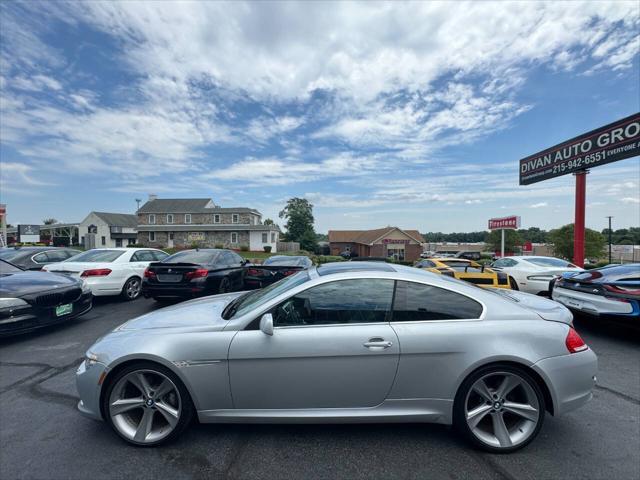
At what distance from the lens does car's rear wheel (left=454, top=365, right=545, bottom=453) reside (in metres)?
2.32

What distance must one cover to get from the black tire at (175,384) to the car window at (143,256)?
662 cm

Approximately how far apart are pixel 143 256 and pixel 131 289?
3.30 feet

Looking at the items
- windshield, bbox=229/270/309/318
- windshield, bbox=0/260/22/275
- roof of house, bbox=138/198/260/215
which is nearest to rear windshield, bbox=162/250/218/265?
windshield, bbox=0/260/22/275

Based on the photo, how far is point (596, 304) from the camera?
16.2 ft

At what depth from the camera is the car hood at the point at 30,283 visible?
15.1 ft

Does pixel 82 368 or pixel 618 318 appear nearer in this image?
pixel 82 368

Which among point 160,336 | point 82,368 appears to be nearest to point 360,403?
point 160,336

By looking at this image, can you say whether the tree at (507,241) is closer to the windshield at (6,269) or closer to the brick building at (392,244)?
the brick building at (392,244)

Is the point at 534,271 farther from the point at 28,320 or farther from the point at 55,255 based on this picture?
the point at 55,255

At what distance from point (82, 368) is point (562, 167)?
17672 millimetres

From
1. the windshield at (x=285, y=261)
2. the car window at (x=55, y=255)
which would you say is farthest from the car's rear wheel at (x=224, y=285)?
the car window at (x=55, y=255)

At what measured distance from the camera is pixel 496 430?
236 cm

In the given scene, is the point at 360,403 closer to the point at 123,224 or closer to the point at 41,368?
the point at 41,368

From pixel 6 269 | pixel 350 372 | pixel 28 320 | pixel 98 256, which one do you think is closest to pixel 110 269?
pixel 98 256
